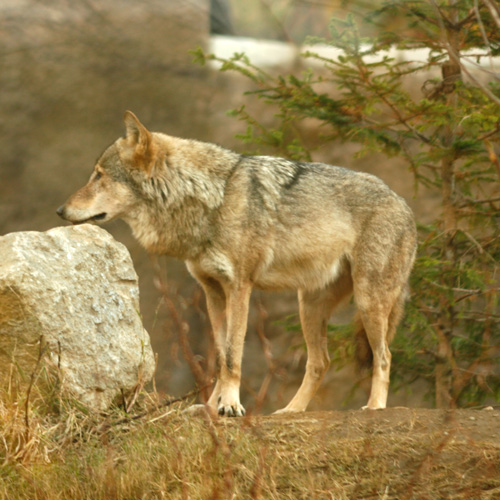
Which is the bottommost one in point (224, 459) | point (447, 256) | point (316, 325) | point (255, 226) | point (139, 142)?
point (316, 325)

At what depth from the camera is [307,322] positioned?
604 centimetres

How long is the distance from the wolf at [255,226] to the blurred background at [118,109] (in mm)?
3244

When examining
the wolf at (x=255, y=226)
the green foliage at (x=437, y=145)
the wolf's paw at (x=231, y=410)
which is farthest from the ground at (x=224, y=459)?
the green foliage at (x=437, y=145)

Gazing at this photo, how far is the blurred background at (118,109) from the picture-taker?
29.5 ft

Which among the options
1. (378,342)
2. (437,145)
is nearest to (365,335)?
(378,342)

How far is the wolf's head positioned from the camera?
5410 mm

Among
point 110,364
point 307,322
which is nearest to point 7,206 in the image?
point 307,322

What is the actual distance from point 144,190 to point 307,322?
1.75 m

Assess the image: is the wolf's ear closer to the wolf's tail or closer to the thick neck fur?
the thick neck fur

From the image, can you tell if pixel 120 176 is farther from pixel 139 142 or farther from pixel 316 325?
pixel 316 325

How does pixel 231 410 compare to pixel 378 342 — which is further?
pixel 378 342

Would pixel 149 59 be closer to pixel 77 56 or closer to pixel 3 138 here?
pixel 77 56

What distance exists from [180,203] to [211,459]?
7.71 feet

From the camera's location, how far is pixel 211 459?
3.55 meters
